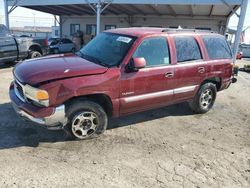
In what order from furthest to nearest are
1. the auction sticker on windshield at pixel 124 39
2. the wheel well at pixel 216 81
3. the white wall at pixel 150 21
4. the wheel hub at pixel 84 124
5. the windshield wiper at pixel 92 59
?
the white wall at pixel 150 21 → the wheel well at pixel 216 81 → the auction sticker on windshield at pixel 124 39 → the windshield wiper at pixel 92 59 → the wheel hub at pixel 84 124

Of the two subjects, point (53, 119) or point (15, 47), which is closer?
point (53, 119)

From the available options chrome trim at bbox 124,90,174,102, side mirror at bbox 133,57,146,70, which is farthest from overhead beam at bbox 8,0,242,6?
side mirror at bbox 133,57,146,70

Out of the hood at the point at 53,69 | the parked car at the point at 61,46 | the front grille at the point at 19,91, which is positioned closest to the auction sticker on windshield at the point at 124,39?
the hood at the point at 53,69

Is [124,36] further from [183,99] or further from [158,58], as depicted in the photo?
[183,99]

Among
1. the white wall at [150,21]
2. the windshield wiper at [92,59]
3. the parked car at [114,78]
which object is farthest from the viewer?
the white wall at [150,21]

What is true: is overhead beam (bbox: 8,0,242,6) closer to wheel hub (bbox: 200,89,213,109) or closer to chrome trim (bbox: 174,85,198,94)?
Answer: wheel hub (bbox: 200,89,213,109)

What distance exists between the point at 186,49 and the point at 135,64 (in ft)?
5.28

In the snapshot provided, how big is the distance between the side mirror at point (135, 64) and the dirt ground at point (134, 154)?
122 cm

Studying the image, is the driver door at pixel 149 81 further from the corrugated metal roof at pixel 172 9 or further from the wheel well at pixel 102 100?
the corrugated metal roof at pixel 172 9

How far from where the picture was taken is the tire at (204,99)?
6.27 metres

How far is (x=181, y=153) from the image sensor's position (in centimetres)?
448

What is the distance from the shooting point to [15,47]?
11.2 meters

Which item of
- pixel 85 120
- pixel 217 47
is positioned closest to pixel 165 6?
pixel 217 47

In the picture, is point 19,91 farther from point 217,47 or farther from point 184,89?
point 217,47
